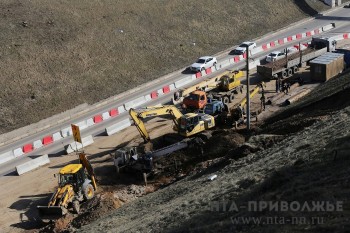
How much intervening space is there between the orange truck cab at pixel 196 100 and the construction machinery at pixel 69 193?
1336 centimetres

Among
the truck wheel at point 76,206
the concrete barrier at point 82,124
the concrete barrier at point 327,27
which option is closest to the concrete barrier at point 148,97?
the concrete barrier at point 82,124

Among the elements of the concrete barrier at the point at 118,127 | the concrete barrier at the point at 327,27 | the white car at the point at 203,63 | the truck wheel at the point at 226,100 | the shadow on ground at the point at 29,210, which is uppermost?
the concrete barrier at the point at 327,27

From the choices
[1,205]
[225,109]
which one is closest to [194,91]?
[225,109]

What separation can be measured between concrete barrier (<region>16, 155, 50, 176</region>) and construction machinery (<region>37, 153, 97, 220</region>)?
257 inches

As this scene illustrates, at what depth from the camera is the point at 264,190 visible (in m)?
15.5

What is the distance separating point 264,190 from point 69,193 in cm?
1315

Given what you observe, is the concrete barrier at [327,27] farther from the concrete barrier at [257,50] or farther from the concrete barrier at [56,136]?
the concrete barrier at [56,136]

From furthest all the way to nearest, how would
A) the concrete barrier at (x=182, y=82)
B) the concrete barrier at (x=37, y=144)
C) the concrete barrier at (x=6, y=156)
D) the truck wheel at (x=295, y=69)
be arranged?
1. the concrete barrier at (x=182, y=82)
2. the truck wheel at (x=295, y=69)
3. the concrete barrier at (x=37, y=144)
4. the concrete barrier at (x=6, y=156)

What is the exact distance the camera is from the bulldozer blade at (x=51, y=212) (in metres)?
24.1

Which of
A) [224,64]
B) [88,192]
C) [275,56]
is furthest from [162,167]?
[275,56]

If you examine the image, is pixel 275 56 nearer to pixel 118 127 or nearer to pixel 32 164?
pixel 118 127

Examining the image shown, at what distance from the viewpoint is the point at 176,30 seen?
185 feet

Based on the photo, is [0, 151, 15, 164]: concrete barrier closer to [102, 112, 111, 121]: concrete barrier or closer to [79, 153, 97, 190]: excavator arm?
[102, 112, 111, 121]: concrete barrier

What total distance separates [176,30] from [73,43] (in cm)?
1395
